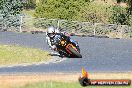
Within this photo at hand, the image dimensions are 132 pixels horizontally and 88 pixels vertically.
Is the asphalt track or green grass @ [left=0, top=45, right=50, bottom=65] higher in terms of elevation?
green grass @ [left=0, top=45, right=50, bottom=65]

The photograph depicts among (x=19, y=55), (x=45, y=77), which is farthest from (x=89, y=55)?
(x=45, y=77)

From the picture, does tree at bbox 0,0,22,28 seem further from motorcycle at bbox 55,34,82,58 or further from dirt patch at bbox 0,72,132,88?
dirt patch at bbox 0,72,132,88

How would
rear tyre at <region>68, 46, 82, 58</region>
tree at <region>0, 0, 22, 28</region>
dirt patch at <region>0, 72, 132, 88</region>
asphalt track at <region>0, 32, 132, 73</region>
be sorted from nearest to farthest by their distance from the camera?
1. dirt patch at <region>0, 72, 132, 88</region>
2. asphalt track at <region>0, 32, 132, 73</region>
3. rear tyre at <region>68, 46, 82, 58</region>
4. tree at <region>0, 0, 22, 28</region>

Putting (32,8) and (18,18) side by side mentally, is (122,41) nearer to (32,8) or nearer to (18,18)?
(18,18)

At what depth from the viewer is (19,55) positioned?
80.9ft

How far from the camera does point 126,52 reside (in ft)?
92.0

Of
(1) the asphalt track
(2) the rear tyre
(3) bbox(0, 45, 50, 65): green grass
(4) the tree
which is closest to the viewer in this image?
(1) the asphalt track

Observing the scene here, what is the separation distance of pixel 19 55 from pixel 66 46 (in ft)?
8.69

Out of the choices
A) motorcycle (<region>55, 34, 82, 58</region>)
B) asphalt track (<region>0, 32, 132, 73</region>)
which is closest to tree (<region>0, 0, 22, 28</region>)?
asphalt track (<region>0, 32, 132, 73</region>)

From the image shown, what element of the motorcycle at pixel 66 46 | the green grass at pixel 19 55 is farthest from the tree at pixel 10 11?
the motorcycle at pixel 66 46

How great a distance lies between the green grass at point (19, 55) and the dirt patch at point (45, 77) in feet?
16.5

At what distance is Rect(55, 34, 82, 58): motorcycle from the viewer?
969 inches

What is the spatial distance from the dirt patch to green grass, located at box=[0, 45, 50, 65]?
5.04 meters

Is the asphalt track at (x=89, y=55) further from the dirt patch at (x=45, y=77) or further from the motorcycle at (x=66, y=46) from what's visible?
the dirt patch at (x=45, y=77)
